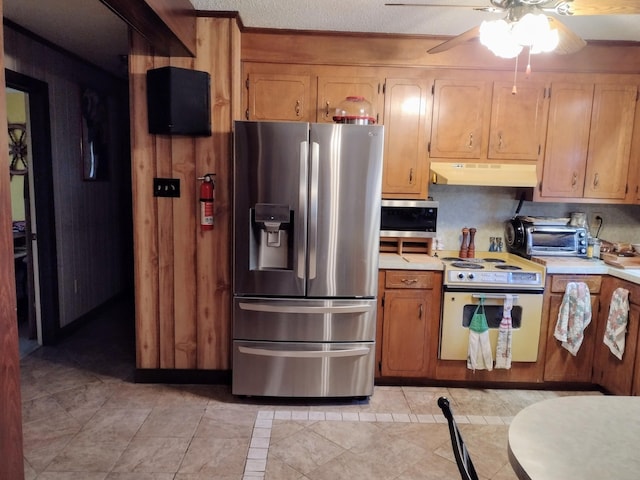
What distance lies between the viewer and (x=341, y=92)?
3086 mm

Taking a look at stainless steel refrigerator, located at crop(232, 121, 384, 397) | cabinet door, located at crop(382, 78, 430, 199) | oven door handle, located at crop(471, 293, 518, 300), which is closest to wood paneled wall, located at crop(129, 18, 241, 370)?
stainless steel refrigerator, located at crop(232, 121, 384, 397)

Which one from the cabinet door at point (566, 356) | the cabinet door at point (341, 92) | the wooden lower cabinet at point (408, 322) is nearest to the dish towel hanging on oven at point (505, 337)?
the cabinet door at point (566, 356)

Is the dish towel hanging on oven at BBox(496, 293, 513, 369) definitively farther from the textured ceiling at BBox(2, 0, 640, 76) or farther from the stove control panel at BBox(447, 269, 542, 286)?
the textured ceiling at BBox(2, 0, 640, 76)

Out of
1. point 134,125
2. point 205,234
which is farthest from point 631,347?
point 134,125

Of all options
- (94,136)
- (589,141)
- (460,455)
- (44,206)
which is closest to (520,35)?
(460,455)

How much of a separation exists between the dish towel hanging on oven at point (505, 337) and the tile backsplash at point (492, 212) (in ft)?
2.38

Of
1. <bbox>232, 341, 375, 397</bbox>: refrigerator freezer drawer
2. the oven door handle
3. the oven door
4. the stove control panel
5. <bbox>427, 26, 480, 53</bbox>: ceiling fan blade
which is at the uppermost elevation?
<bbox>427, 26, 480, 53</bbox>: ceiling fan blade

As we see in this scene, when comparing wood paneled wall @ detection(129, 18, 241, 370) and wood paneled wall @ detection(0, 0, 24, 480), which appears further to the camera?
wood paneled wall @ detection(129, 18, 241, 370)

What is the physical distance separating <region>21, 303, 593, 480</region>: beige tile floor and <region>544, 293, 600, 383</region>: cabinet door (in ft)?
0.55

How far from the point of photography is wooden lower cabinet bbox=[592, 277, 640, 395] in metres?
2.71

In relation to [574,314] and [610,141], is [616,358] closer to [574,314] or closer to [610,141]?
[574,314]

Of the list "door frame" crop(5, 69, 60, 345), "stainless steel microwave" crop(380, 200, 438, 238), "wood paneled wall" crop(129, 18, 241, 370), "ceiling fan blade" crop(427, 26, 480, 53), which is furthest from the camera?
"door frame" crop(5, 69, 60, 345)

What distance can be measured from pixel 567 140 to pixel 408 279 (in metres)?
1.58

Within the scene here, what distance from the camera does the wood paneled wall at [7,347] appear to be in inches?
42.2
